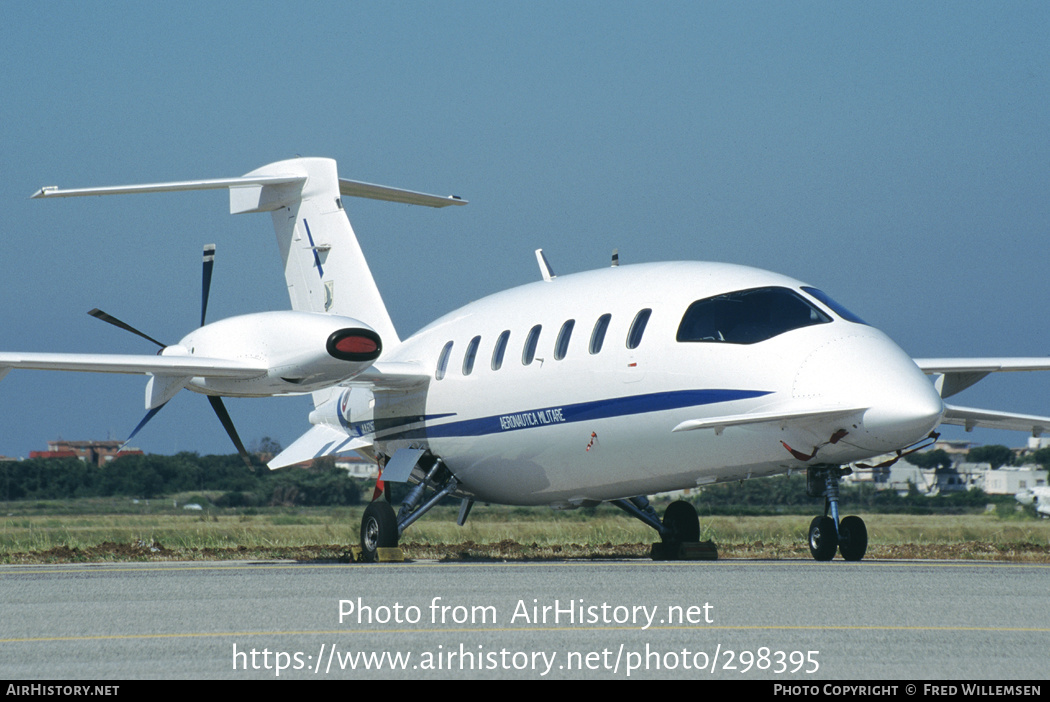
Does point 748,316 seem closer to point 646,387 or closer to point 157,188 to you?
point 646,387

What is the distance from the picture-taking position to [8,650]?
858 centimetres

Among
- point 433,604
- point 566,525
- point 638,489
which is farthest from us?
point 566,525

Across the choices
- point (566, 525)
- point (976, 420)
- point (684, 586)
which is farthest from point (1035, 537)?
point (684, 586)

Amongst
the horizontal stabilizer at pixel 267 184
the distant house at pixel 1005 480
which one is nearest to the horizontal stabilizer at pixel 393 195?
the horizontal stabilizer at pixel 267 184

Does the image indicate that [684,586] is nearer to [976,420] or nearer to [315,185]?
[976,420]

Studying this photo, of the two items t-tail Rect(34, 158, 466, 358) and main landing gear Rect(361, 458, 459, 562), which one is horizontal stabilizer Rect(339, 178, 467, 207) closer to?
t-tail Rect(34, 158, 466, 358)

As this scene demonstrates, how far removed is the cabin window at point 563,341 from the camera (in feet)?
59.5

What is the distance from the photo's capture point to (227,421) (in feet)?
69.2

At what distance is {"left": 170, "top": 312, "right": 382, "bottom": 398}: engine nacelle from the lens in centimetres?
1769

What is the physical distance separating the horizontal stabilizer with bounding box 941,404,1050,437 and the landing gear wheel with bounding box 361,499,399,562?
318 inches

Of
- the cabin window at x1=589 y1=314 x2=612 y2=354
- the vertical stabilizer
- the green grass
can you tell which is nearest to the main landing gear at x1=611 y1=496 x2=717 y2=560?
the green grass

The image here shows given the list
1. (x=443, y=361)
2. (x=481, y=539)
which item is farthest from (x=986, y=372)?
→ (x=481, y=539)

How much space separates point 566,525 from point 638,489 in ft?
60.4

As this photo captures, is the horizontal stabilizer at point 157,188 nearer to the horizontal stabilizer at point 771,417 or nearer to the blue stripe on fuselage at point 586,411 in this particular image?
the blue stripe on fuselage at point 586,411
